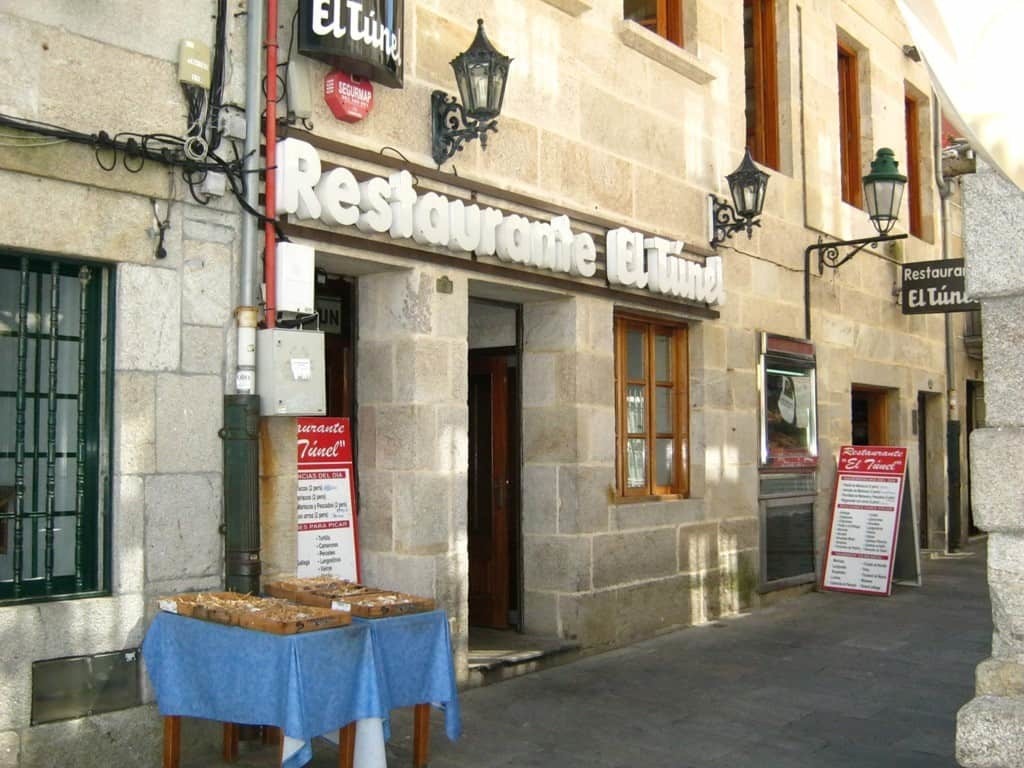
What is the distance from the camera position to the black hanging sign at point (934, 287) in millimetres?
11414

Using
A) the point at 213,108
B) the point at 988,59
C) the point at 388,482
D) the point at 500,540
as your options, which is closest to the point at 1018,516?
the point at 988,59

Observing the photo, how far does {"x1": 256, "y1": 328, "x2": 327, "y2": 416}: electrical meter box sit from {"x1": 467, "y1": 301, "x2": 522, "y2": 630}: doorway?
97.3 inches

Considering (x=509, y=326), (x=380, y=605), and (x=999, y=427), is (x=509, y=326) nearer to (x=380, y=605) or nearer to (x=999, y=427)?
(x=380, y=605)

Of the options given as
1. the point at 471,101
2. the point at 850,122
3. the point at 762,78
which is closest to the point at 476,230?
the point at 471,101

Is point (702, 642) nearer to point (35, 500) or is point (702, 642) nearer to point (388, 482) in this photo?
point (388, 482)

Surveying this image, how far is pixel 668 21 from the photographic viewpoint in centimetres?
892

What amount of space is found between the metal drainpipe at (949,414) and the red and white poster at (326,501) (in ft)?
32.2

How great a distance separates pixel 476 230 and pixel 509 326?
4.63 feet

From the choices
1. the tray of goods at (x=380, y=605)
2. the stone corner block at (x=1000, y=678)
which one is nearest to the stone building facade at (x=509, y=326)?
the tray of goods at (x=380, y=605)

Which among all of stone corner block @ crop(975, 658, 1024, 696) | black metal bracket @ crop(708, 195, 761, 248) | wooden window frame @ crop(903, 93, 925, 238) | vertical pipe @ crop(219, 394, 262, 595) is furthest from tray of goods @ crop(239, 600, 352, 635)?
wooden window frame @ crop(903, 93, 925, 238)

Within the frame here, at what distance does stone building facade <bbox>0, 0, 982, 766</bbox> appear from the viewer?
463 cm

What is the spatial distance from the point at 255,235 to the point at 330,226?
0.51 meters

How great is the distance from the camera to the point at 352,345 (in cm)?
652

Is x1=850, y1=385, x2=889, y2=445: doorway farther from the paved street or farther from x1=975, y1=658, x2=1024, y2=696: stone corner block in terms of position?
x1=975, y1=658, x2=1024, y2=696: stone corner block
